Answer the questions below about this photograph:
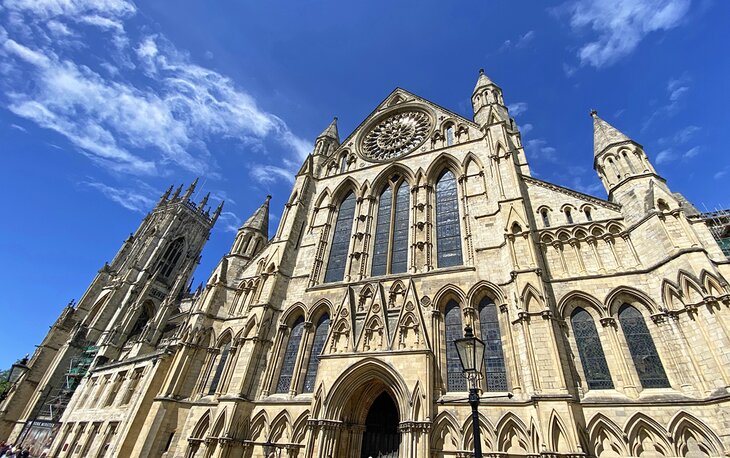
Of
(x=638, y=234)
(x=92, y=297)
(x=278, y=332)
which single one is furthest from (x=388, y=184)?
(x=92, y=297)

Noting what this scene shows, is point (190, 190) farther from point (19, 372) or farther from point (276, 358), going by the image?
point (276, 358)

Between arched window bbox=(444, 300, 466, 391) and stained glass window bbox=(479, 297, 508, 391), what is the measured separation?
0.81 metres

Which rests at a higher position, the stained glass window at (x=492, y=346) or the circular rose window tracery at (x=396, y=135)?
the circular rose window tracery at (x=396, y=135)

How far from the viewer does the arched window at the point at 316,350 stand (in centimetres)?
1368

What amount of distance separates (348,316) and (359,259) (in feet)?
11.3

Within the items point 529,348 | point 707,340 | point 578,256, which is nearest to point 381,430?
point 529,348

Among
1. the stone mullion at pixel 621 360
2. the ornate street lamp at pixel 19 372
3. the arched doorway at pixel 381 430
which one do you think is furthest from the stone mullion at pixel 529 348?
the ornate street lamp at pixel 19 372

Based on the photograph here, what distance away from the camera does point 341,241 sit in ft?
60.0

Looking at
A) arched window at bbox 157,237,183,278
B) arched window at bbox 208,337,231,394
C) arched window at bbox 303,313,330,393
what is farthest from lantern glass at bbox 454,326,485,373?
arched window at bbox 157,237,183,278

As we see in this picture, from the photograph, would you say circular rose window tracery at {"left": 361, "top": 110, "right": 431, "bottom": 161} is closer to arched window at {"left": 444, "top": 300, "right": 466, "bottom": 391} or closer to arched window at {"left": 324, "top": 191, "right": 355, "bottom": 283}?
arched window at {"left": 324, "top": 191, "right": 355, "bottom": 283}

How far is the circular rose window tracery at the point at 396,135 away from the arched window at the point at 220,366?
42.6ft

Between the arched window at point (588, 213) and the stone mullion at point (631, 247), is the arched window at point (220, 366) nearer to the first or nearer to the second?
the arched window at point (588, 213)

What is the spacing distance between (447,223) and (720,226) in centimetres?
1486

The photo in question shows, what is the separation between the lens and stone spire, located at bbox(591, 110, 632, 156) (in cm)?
1416
